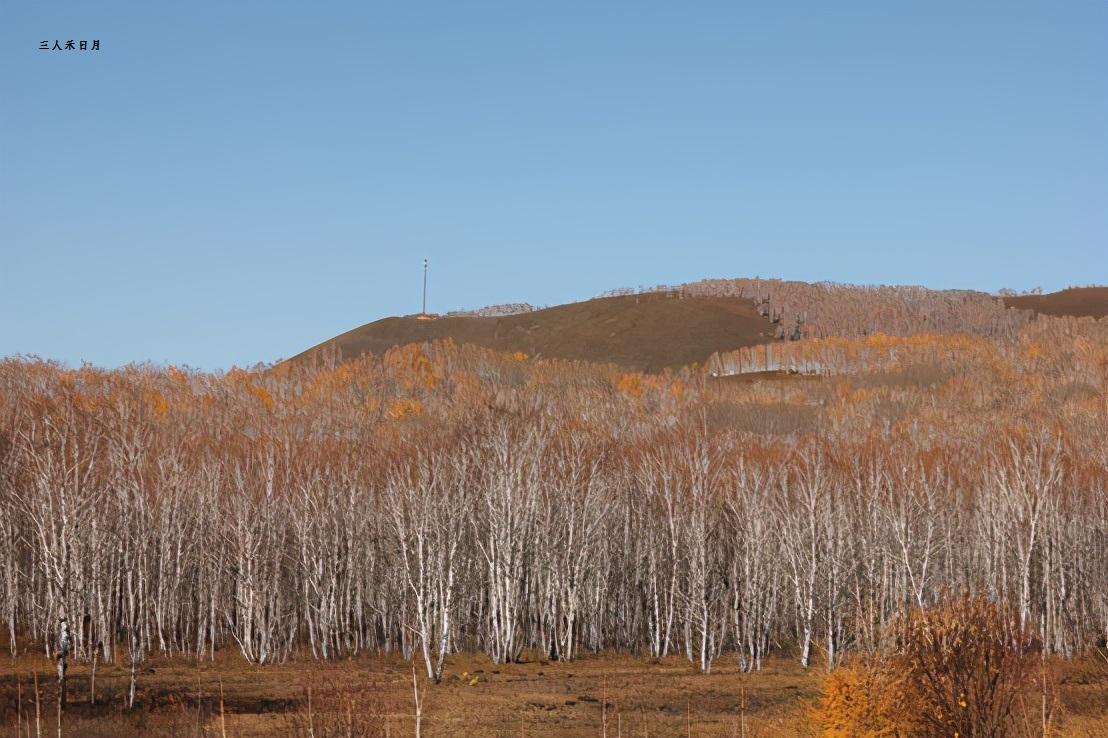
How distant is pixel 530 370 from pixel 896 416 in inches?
2896

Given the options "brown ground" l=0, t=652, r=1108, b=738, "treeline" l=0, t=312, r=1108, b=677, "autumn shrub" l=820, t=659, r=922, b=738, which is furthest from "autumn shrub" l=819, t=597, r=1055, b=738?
"treeline" l=0, t=312, r=1108, b=677

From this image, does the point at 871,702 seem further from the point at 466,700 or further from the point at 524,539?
the point at 524,539

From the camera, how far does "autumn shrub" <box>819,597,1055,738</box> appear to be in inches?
935

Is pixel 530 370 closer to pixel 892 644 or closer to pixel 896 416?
pixel 896 416

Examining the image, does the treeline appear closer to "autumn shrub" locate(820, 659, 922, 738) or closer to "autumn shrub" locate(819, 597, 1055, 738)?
"autumn shrub" locate(820, 659, 922, 738)

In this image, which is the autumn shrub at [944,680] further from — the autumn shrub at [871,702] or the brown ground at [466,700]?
the brown ground at [466,700]

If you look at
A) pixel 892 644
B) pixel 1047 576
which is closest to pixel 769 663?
pixel 1047 576

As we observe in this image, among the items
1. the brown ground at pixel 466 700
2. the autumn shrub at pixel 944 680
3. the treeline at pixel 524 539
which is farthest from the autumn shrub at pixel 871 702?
the treeline at pixel 524 539

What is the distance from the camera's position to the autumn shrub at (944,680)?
77.9ft

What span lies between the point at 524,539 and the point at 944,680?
42.7m

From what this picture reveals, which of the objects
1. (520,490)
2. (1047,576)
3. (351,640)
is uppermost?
(520,490)

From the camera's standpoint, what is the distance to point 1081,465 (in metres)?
78.4

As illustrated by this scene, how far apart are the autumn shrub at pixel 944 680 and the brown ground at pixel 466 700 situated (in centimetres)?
243

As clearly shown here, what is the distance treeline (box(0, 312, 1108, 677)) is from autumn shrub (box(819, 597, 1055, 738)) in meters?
27.1
